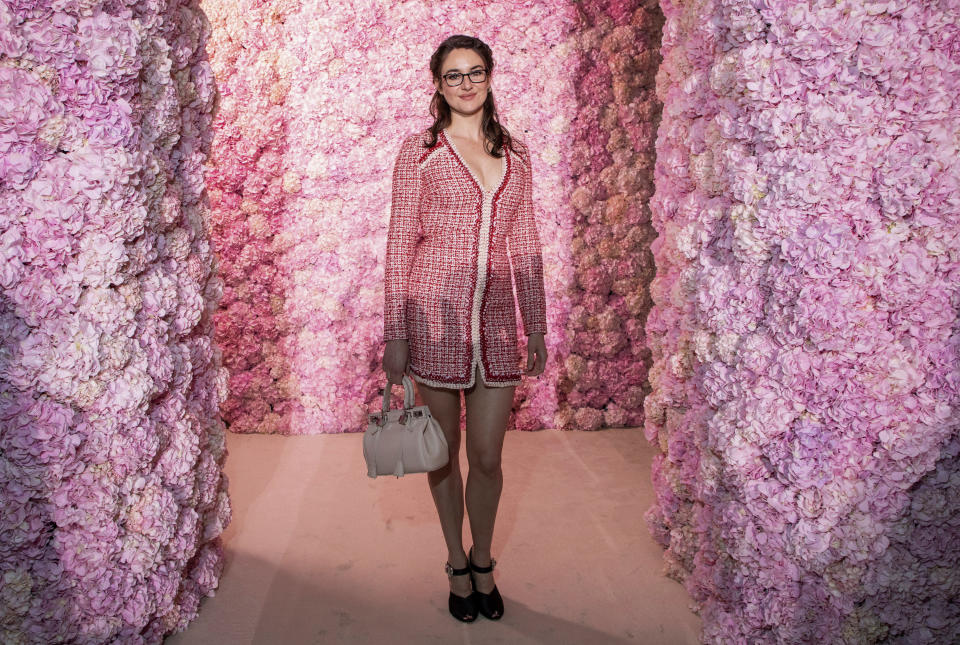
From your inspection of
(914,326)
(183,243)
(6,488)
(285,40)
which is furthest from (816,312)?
(285,40)

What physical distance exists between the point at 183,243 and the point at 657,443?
207 centimetres

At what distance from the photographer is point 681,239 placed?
2594 millimetres

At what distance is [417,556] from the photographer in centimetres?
311

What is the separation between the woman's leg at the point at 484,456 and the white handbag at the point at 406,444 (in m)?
0.22

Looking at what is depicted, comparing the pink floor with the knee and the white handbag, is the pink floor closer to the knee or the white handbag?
the knee

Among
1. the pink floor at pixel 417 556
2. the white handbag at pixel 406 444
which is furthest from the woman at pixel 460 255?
the pink floor at pixel 417 556

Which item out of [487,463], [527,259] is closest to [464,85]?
[527,259]

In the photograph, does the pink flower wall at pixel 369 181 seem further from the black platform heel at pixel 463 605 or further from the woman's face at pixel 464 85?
the black platform heel at pixel 463 605

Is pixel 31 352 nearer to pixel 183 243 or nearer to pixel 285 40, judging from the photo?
pixel 183 243

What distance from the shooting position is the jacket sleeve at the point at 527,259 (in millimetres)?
2564

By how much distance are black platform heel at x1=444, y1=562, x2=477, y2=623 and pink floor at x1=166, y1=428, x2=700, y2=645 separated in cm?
4

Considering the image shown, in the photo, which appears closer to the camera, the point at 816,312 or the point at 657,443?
A: the point at 816,312

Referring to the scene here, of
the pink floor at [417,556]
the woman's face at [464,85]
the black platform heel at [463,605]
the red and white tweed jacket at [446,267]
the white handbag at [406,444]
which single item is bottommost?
the pink floor at [417,556]

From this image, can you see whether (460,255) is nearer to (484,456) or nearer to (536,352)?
(536,352)
